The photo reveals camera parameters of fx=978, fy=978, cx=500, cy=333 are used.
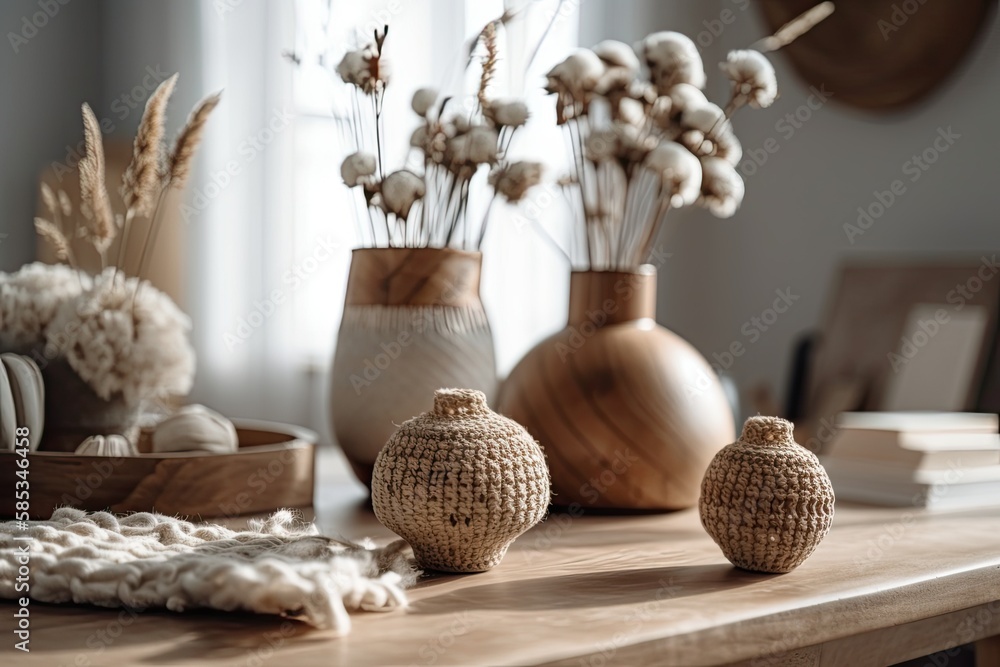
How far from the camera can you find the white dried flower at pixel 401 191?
0.90 metres

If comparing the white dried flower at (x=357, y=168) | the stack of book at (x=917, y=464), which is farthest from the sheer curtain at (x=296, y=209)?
the white dried flower at (x=357, y=168)

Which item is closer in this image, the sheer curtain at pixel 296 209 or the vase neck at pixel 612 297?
the vase neck at pixel 612 297

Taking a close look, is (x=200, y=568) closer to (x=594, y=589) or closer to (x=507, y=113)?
(x=594, y=589)

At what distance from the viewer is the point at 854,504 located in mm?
1028

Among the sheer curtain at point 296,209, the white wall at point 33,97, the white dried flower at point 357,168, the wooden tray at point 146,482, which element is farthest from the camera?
the white wall at point 33,97

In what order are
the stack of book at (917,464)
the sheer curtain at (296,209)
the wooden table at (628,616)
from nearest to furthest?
the wooden table at (628,616)
the stack of book at (917,464)
the sheer curtain at (296,209)

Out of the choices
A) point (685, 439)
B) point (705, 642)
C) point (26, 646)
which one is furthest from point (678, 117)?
point (26, 646)

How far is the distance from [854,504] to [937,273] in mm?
1393

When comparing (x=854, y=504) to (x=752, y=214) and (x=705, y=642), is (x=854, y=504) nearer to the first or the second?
(x=705, y=642)

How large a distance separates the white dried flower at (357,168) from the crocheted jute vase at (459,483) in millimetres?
319

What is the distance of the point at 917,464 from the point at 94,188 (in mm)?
853

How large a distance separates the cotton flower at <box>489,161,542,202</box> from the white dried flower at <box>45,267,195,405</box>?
34 cm

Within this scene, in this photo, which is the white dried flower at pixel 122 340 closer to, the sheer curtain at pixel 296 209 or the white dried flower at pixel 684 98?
the white dried flower at pixel 684 98

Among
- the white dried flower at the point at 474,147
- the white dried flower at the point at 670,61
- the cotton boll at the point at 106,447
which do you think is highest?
the white dried flower at the point at 670,61
